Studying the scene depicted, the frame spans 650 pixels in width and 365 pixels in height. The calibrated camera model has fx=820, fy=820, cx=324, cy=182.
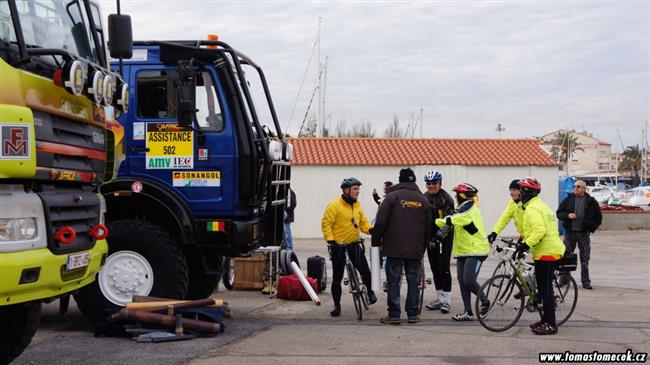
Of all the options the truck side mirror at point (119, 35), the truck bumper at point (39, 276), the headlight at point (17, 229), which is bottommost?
the truck bumper at point (39, 276)

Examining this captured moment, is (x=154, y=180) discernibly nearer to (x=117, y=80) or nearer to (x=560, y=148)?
(x=117, y=80)

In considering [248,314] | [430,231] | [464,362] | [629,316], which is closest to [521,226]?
[430,231]

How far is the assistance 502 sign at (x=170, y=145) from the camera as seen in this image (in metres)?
9.80

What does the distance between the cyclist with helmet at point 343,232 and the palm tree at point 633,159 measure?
11530cm

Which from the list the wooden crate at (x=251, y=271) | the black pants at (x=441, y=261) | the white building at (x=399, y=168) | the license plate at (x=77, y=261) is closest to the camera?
the license plate at (x=77, y=261)

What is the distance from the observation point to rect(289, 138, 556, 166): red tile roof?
29594mm

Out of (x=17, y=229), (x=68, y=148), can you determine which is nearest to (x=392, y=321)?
(x=68, y=148)

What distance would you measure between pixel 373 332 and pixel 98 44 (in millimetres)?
4657

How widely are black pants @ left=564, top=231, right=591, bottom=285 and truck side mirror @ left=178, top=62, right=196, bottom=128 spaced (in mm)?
8014

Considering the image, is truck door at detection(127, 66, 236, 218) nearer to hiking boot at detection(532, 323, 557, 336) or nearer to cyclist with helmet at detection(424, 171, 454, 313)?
cyclist with helmet at detection(424, 171, 454, 313)

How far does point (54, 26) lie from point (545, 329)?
6.33m

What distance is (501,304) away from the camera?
1002 centimetres

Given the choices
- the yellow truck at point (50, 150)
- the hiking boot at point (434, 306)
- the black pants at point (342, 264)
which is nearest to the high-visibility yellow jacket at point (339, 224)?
the black pants at point (342, 264)

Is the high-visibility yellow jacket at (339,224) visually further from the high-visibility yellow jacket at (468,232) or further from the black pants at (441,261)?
the high-visibility yellow jacket at (468,232)
